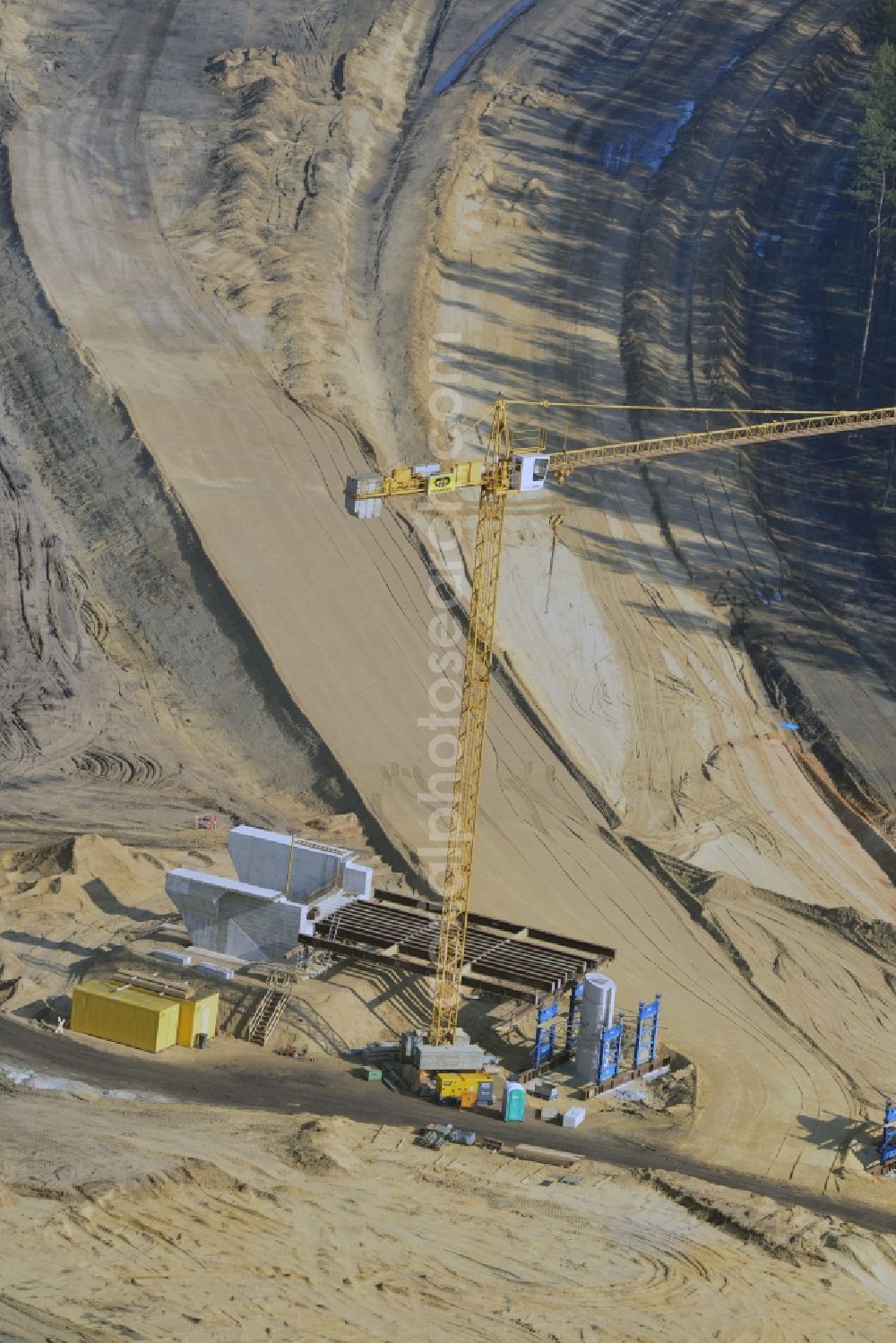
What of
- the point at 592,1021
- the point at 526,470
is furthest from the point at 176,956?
the point at 526,470

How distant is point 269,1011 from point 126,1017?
100.0 inches

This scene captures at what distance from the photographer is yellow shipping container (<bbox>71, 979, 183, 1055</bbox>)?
34.8m

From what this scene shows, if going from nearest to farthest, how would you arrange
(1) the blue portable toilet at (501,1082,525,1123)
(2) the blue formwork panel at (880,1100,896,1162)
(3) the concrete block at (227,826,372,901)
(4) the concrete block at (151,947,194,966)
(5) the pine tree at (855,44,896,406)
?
(2) the blue formwork panel at (880,1100,896,1162) < (1) the blue portable toilet at (501,1082,525,1123) < (4) the concrete block at (151,947,194,966) < (3) the concrete block at (227,826,372,901) < (5) the pine tree at (855,44,896,406)

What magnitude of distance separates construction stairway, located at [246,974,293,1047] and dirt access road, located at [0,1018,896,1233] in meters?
0.42

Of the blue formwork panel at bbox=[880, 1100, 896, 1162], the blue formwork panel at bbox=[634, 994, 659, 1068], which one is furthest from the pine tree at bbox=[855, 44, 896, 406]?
the blue formwork panel at bbox=[880, 1100, 896, 1162]

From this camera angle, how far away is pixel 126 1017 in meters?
35.0

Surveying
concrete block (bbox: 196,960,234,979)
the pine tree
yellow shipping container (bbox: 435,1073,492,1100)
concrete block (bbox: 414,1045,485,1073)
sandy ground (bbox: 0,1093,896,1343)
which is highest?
the pine tree

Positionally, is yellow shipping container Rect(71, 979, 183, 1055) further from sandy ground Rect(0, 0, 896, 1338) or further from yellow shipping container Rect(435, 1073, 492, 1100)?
yellow shipping container Rect(435, 1073, 492, 1100)

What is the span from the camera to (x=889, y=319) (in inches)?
2589

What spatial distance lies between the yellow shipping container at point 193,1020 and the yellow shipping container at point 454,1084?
419 cm

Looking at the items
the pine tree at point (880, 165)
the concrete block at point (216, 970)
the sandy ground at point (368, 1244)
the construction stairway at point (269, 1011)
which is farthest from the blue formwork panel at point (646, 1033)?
the pine tree at point (880, 165)

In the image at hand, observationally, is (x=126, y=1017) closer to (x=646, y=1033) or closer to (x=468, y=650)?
(x=468, y=650)

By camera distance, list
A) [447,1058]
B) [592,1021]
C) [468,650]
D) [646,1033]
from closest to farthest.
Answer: [447,1058]
[592,1021]
[646,1033]
[468,650]

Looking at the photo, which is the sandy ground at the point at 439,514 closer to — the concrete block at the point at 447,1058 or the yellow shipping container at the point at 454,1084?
the concrete block at the point at 447,1058
